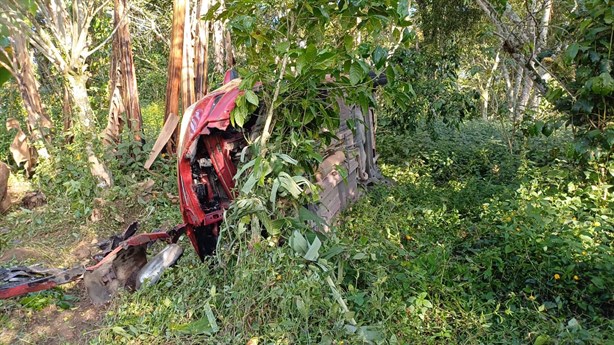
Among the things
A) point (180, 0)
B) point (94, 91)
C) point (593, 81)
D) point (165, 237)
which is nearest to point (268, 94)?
point (165, 237)

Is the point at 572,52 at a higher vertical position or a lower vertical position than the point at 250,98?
lower

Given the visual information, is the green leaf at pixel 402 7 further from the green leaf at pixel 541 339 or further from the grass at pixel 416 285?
the green leaf at pixel 541 339

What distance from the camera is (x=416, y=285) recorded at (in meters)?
3.14

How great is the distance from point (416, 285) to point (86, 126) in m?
4.99

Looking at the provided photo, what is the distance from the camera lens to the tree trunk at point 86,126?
5.93 meters

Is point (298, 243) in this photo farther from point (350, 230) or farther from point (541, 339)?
point (350, 230)

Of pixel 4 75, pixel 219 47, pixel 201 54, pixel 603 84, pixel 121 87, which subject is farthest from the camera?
pixel 219 47

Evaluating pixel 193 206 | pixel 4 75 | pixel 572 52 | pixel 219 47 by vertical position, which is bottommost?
pixel 193 206

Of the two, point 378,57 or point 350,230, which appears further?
point 350,230

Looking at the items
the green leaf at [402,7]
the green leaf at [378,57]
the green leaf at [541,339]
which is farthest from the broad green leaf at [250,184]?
the green leaf at [541,339]

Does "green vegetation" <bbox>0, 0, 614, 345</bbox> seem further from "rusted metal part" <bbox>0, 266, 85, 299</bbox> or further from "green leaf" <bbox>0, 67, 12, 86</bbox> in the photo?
"rusted metal part" <bbox>0, 266, 85, 299</bbox>

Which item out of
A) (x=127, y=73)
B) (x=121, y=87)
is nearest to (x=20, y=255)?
(x=121, y=87)

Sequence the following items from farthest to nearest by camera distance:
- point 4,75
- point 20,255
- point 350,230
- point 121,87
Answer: point 121,87, point 20,255, point 350,230, point 4,75

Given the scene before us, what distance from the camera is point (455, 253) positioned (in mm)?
3785
